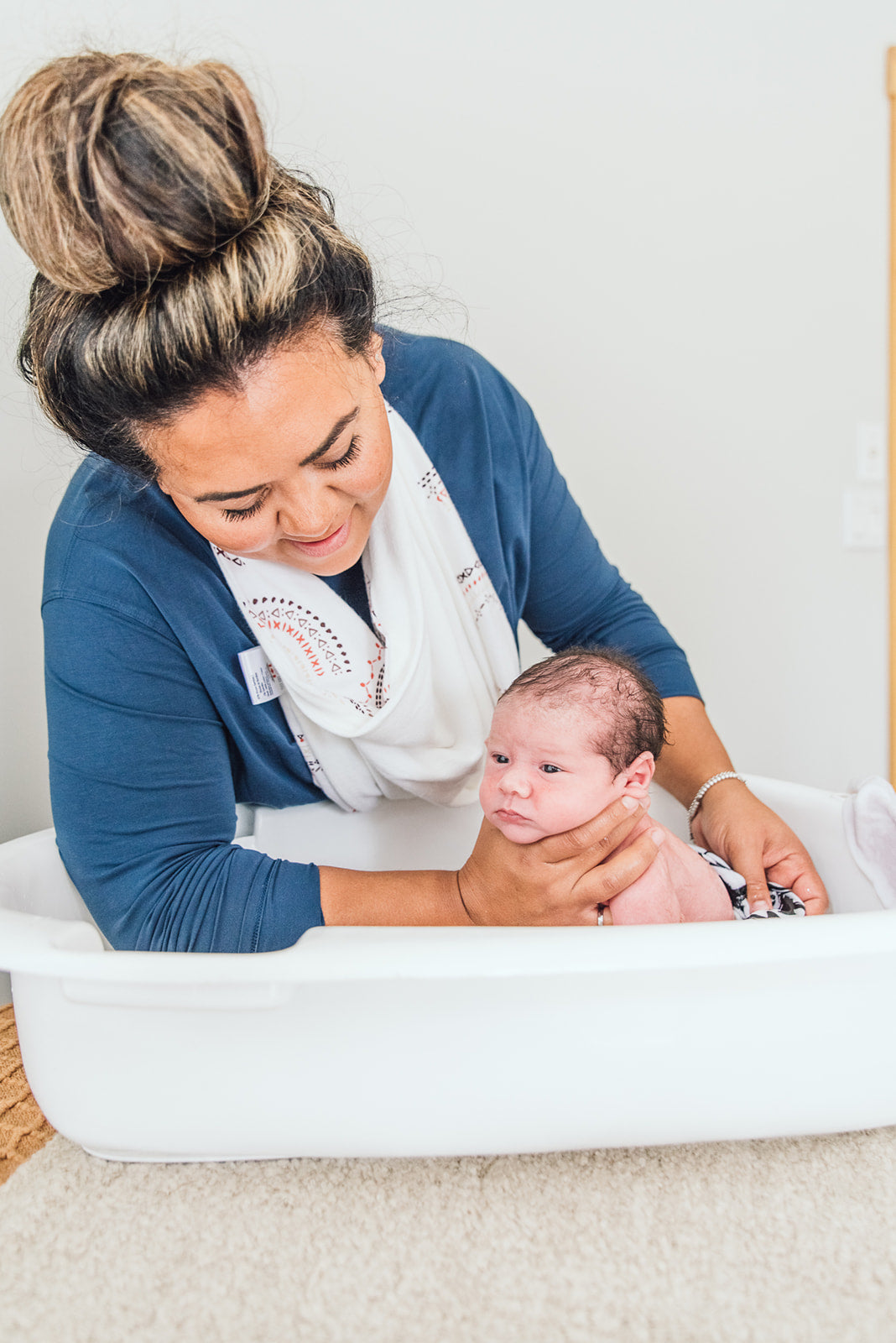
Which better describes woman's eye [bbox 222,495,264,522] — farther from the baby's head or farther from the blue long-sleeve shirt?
the baby's head

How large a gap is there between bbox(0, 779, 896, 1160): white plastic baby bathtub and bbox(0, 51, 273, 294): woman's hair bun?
0.41 m

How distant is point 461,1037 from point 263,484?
1.28 feet

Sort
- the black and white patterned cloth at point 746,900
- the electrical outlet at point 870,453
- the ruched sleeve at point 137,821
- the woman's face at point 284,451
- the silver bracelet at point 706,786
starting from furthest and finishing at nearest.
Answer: the electrical outlet at point 870,453 < the silver bracelet at point 706,786 < the black and white patterned cloth at point 746,900 < the ruched sleeve at point 137,821 < the woman's face at point 284,451

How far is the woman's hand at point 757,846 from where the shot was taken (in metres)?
0.94

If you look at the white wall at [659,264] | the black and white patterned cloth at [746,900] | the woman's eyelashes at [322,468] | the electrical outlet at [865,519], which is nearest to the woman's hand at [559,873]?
the black and white patterned cloth at [746,900]

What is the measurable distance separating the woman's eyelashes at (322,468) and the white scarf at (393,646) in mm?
167

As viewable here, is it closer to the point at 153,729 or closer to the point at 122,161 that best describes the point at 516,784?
the point at 153,729

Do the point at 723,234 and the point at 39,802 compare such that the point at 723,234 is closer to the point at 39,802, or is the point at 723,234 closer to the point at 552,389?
the point at 552,389

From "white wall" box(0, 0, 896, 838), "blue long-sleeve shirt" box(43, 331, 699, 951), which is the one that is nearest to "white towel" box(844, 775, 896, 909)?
"blue long-sleeve shirt" box(43, 331, 699, 951)

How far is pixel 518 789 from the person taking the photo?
816 mm

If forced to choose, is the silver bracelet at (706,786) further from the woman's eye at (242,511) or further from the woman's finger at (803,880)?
the woman's eye at (242,511)

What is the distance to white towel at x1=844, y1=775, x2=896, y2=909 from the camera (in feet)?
3.05

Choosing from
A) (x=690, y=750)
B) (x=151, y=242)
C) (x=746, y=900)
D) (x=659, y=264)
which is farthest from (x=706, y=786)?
(x=659, y=264)

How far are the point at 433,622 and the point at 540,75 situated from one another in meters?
0.91
